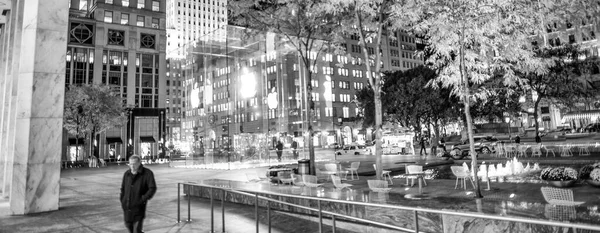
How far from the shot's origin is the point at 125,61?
2440 inches

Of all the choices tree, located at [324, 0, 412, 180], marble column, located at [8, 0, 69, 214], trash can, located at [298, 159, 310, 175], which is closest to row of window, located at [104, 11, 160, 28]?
marble column, located at [8, 0, 69, 214]

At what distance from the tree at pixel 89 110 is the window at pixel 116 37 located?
57.4 ft

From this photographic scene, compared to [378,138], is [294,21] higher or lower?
higher

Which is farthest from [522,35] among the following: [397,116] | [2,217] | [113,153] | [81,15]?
[81,15]

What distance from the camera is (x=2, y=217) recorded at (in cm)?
1054

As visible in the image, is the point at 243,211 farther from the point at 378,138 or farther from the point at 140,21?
the point at 140,21

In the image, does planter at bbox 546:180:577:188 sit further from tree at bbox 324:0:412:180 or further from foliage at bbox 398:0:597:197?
tree at bbox 324:0:412:180

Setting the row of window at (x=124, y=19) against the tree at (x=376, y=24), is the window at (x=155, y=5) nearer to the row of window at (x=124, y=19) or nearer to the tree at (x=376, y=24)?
the row of window at (x=124, y=19)

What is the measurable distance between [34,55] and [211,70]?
20789mm

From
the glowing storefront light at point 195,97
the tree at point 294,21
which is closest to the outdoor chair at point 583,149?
the tree at point 294,21

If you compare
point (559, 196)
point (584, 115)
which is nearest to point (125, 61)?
point (559, 196)

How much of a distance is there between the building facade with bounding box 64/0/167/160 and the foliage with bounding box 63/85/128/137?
12088 millimetres

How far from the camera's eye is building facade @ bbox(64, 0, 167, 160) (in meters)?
58.3

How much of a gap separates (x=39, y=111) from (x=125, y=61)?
2215 inches
